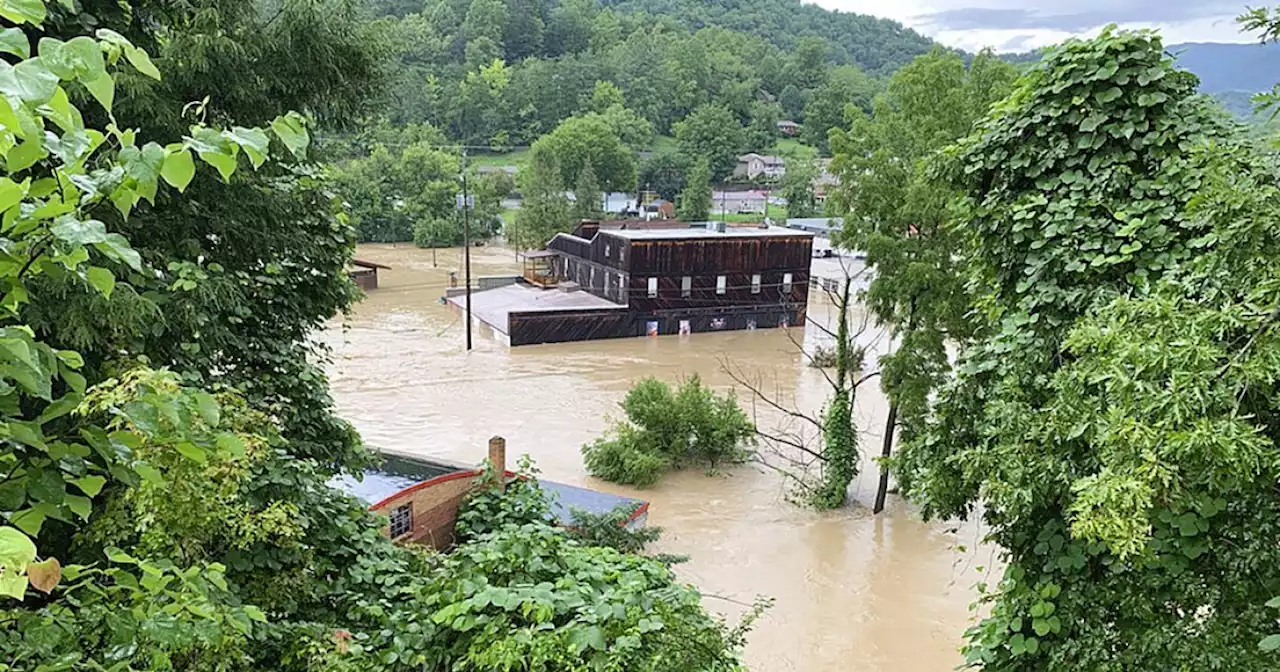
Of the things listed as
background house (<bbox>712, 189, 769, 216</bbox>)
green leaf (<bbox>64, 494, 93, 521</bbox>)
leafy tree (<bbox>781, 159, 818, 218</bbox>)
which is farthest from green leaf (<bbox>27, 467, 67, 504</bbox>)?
background house (<bbox>712, 189, 769, 216</bbox>)

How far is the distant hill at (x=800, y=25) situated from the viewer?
438ft

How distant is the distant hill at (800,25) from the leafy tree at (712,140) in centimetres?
6105

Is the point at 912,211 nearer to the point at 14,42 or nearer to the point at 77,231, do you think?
the point at 77,231

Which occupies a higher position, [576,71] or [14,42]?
[576,71]

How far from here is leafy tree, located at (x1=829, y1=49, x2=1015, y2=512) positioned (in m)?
12.8

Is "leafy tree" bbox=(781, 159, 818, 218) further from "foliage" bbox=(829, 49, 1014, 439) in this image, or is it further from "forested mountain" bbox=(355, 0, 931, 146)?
"foliage" bbox=(829, 49, 1014, 439)

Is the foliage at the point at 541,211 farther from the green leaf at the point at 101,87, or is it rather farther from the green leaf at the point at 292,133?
the green leaf at the point at 101,87

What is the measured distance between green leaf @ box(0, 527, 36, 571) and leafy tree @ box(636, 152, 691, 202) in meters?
64.5

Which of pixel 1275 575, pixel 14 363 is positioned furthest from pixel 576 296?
pixel 14 363

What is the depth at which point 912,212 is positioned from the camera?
1280 cm

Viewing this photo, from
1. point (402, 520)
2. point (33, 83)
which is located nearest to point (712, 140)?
point (402, 520)

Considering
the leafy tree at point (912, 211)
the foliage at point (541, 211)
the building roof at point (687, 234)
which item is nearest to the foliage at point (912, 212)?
the leafy tree at point (912, 211)

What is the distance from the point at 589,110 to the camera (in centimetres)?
7788

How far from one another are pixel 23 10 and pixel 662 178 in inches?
2585
